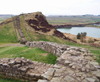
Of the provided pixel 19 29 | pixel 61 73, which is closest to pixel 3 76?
pixel 61 73

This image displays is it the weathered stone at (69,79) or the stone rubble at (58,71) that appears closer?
the weathered stone at (69,79)

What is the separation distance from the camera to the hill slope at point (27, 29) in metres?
37.3

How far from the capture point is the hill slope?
123ft

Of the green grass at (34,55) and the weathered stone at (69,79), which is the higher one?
the weathered stone at (69,79)

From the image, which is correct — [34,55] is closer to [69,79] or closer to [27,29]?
[69,79]

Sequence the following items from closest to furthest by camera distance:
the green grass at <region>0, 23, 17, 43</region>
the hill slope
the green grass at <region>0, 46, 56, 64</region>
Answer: the green grass at <region>0, 46, 56, 64</region> → the green grass at <region>0, 23, 17, 43</region> → the hill slope

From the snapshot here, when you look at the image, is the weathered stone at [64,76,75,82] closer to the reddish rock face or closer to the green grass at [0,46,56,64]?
the green grass at [0,46,56,64]

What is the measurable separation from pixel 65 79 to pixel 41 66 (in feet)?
11.5

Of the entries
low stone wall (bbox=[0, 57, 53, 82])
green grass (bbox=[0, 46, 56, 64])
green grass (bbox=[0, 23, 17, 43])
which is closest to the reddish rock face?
green grass (bbox=[0, 23, 17, 43])

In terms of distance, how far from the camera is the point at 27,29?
43562 millimetres

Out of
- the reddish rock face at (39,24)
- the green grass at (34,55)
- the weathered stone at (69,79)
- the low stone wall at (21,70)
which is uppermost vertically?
the reddish rock face at (39,24)

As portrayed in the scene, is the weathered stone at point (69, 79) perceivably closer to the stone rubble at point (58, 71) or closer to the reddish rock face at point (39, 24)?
the stone rubble at point (58, 71)

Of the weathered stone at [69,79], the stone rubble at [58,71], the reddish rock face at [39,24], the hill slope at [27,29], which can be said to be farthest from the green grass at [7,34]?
the weathered stone at [69,79]

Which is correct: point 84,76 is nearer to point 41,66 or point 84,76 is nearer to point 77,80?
point 77,80
